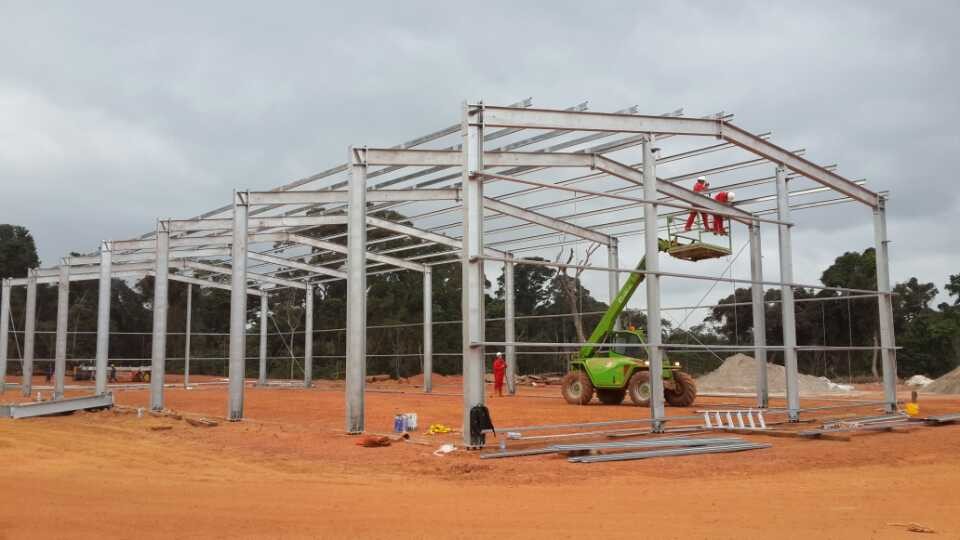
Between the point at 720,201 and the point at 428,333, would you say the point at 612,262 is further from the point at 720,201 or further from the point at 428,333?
the point at 720,201

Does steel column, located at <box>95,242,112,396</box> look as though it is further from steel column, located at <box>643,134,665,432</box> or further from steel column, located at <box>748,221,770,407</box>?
steel column, located at <box>748,221,770,407</box>

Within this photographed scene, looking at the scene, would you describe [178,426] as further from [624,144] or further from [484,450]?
[624,144]

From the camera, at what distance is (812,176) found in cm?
1853

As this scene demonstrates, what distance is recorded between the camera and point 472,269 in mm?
12312

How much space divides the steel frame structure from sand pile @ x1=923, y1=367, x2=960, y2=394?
13.8 metres

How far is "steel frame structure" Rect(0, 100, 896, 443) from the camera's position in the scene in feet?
43.1

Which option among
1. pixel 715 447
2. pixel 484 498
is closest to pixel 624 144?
pixel 715 447

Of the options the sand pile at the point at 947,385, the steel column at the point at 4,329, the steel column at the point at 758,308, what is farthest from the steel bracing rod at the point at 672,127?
the steel column at the point at 4,329

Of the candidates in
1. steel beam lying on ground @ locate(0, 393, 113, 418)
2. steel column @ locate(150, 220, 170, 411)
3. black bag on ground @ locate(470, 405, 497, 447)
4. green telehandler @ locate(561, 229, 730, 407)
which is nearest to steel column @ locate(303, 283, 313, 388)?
steel beam lying on ground @ locate(0, 393, 113, 418)

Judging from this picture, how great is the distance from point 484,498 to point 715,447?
5.10 meters

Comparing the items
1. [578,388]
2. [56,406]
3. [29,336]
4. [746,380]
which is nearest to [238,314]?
[56,406]

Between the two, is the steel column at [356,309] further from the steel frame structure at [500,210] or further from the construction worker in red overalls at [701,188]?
the construction worker in red overalls at [701,188]

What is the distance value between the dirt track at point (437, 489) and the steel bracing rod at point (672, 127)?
225 inches

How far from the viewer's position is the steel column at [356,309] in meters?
14.7
